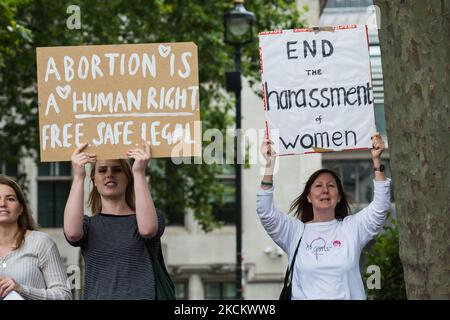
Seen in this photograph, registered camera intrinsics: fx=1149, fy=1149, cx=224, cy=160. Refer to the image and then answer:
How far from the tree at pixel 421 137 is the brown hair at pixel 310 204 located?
0.77 m

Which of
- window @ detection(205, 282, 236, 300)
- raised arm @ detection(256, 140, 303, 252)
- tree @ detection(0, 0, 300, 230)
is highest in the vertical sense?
tree @ detection(0, 0, 300, 230)

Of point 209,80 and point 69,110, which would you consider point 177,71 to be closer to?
point 69,110

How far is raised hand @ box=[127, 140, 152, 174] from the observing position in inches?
226

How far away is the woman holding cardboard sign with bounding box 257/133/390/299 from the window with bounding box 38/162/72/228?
2239 centimetres

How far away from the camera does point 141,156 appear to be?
19.2ft

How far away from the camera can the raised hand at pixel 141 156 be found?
5.73 m

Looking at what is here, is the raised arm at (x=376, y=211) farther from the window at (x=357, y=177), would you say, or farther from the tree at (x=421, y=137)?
the window at (x=357, y=177)

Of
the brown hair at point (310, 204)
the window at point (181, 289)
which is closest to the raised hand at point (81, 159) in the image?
the brown hair at point (310, 204)

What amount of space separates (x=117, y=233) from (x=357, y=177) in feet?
75.0

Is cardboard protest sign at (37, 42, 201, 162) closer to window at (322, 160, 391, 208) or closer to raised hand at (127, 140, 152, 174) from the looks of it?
raised hand at (127, 140, 152, 174)

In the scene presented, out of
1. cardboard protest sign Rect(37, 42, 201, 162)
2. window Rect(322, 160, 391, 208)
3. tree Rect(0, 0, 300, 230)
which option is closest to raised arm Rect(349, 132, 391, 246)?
cardboard protest sign Rect(37, 42, 201, 162)

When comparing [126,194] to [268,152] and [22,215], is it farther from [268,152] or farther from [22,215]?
[268,152]

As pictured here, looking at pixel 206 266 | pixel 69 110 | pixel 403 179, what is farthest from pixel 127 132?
pixel 206 266

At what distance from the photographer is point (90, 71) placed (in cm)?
620
